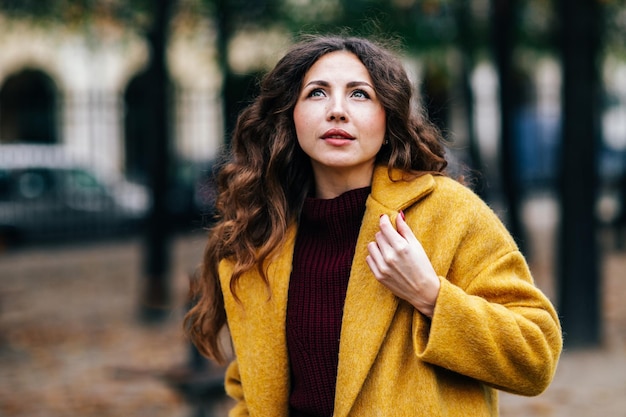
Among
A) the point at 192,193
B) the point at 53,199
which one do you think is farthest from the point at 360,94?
the point at 192,193

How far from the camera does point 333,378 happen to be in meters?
2.35

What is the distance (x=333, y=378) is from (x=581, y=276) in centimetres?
601

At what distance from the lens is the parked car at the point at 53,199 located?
16.6m

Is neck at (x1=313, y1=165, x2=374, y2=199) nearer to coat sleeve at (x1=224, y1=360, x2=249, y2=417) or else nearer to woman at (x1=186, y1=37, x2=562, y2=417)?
woman at (x1=186, y1=37, x2=562, y2=417)

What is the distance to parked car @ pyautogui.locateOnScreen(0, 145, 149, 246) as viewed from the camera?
16.6 metres

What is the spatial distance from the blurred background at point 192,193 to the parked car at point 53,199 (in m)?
0.03

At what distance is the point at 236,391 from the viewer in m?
2.67

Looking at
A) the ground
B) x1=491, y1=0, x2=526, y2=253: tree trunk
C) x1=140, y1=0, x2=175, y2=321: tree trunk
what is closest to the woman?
the ground

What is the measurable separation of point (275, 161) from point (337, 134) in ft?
1.05

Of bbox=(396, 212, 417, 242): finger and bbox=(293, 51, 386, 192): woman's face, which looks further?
bbox=(293, 51, 386, 192): woman's face

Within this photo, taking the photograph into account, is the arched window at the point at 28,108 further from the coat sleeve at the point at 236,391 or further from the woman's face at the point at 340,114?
the woman's face at the point at 340,114

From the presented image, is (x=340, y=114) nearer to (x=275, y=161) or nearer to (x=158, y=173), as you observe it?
(x=275, y=161)

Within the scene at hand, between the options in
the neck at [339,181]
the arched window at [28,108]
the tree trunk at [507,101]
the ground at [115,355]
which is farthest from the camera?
the arched window at [28,108]

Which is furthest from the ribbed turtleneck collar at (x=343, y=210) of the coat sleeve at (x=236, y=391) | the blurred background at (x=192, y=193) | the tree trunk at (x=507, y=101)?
the tree trunk at (x=507, y=101)
